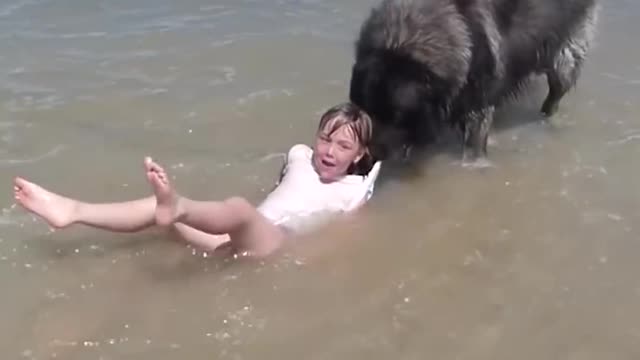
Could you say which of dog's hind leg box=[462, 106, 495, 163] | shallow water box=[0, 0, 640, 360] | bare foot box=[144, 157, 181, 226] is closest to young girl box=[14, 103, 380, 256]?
bare foot box=[144, 157, 181, 226]

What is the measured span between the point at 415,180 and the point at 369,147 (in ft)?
1.46

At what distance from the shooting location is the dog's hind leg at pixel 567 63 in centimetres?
631

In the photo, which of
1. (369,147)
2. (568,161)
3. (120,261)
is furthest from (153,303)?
(568,161)

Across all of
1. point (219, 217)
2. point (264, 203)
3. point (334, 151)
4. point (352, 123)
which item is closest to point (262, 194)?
point (264, 203)

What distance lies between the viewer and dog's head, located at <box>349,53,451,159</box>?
5238 millimetres

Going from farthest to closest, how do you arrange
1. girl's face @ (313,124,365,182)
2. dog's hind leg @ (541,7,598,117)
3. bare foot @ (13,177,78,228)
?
dog's hind leg @ (541,7,598,117), girl's face @ (313,124,365,182), bare foot @ (13,177,78,228)

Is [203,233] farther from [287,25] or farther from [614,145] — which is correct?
[287,25]

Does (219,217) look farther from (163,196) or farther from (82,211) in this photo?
(82,211)

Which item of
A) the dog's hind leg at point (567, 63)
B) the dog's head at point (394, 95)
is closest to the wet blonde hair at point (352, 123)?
the dog's head at point (394, 95)

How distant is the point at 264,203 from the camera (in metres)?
4.82

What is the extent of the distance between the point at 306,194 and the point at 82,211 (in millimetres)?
1267

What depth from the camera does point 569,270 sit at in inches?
175

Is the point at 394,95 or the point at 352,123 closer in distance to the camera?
the point at 352,123

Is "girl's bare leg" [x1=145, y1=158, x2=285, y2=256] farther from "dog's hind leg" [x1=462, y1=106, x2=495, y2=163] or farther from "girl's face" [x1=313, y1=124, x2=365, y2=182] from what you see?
"dog's hind leg" [x1=462, y1=106, x2=495, y2=163]
